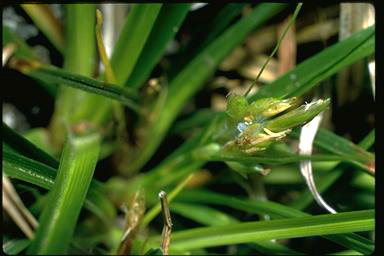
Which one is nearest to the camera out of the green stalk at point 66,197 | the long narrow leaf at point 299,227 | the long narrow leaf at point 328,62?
the green stalk at point 66,197

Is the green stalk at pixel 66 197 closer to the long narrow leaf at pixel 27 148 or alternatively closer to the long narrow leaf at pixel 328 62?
the long narrow leaf at pixel 27 148

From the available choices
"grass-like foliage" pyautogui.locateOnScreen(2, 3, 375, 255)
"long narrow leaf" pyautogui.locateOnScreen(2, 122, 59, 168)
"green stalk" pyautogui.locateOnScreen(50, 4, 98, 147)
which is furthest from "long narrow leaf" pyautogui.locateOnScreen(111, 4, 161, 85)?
"long narrow leaf" pyautogui.locateOnScreen(2, 122, 59, 168)

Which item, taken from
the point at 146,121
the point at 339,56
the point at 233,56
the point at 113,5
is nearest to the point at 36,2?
the point at 113,5

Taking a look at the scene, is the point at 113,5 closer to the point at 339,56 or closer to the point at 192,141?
the point at 192,141

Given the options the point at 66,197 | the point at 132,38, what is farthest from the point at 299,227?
→ the point at 132,38

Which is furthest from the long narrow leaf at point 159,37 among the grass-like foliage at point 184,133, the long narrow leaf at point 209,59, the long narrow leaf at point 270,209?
the long narrow leaf at point 270,209

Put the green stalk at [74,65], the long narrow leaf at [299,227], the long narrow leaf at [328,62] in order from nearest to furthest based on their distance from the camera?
1. the long narrow leaf at [299,227]
2. the long narrow leaf at [328,62]
3. the green stalk at [74,65]

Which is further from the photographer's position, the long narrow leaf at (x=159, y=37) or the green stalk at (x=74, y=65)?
the green stalk at (x=74, y=65)

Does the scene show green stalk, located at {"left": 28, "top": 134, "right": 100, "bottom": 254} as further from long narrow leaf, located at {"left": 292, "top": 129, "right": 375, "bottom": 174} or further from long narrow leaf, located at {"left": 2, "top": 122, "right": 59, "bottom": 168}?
long narrow leaf, located at {"left": 292, "top": 129, "right": 375, "bottom": 174}

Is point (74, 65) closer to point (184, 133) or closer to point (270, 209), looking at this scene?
point (184, 133)
